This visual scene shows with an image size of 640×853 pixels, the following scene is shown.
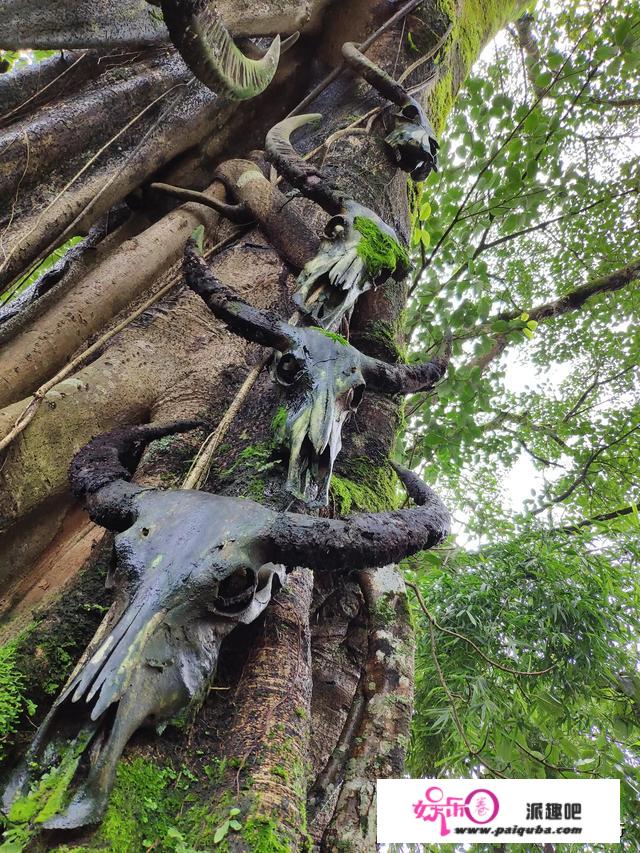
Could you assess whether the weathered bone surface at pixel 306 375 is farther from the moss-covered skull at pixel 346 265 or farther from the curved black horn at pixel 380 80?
the curved black horn at pixel 380 80

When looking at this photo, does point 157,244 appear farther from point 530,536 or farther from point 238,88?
point 530,536

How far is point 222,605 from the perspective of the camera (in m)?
1.11

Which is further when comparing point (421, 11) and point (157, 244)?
point (421, 11)

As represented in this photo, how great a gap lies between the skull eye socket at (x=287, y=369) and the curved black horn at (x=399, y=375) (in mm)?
221

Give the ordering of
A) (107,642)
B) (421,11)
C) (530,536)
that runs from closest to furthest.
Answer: (107,642)
(530,536)
(421,11)

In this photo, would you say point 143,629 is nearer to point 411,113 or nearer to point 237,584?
point 237,584

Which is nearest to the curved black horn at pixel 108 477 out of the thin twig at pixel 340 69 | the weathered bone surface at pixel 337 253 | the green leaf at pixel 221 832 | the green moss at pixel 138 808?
the green moss at pixel 138 808

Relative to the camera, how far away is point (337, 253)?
2.10 m

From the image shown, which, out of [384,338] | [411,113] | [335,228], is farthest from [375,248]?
[411,113]

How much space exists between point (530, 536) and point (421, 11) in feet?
11.4

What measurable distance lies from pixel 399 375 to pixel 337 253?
21.6 inches

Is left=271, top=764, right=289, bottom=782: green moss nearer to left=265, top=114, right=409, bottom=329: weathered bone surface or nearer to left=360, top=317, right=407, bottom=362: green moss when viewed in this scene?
left=265, top=114, right=409, bottom=329: weathered bone surface

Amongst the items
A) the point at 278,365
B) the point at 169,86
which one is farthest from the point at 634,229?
the point at 278,365

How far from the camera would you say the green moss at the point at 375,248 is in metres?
2.17
